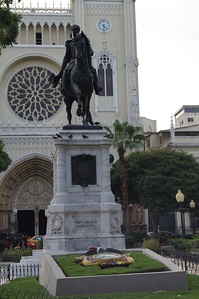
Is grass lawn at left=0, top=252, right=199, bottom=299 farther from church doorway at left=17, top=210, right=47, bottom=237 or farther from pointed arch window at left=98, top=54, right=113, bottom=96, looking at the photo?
pointed arch window at left=98, top=54, right=113, bottom=96

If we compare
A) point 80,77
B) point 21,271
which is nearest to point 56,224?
point 21,271

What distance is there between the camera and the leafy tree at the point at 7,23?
14.2 m

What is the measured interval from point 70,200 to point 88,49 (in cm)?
497

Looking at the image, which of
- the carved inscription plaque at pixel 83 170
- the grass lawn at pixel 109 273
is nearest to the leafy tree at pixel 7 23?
the carved inscription plaque at pixel 83 170

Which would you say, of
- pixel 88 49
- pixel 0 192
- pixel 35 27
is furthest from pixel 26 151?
pixel 88 49

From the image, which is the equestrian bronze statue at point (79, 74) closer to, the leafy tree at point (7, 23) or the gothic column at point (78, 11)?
the leafy tree at point (7, 23)

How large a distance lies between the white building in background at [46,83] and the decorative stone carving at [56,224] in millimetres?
32388

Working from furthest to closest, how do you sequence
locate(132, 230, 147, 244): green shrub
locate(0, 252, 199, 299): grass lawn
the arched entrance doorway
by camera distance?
1. the arched entrance doorway
2. locate(132, 230, 147, 244): green shrub
3. locate(0, 252, 199, 299): grass lawn

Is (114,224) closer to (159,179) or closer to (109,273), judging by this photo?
(109,273)

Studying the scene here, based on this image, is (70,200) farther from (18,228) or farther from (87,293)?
(18,228)

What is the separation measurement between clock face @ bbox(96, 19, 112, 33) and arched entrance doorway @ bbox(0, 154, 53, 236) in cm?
1387

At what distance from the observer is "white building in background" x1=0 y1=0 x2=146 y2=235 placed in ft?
161

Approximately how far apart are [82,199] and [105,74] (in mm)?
36474

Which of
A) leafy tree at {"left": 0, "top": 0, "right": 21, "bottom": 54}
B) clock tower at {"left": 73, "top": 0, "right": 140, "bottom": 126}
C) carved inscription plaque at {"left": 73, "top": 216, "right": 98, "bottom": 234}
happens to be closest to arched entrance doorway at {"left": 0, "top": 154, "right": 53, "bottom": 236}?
clock tower at {"left": 73, "top": 0, "right": 140, "bottom": 126}
